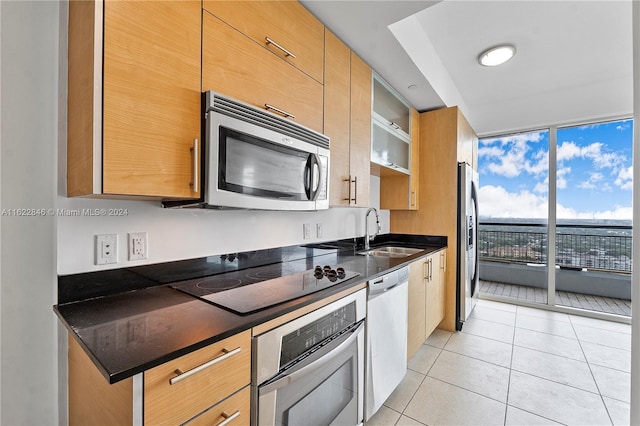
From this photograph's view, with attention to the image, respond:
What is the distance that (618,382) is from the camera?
211 cm

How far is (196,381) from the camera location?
30.9 inches

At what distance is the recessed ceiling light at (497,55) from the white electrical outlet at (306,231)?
7.17 feet

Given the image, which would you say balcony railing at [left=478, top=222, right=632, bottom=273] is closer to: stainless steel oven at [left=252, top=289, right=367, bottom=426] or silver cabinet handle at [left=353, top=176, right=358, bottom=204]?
silver cabinet handle at [left=353, top=176, right=358, bottom=204]

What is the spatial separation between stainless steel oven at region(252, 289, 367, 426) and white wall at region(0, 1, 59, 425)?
832mm

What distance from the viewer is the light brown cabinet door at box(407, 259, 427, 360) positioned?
212 centimetres

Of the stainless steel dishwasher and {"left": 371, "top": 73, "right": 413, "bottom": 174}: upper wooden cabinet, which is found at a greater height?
{"left": 371, "top": 73, "right": 413, "bottom": 174}: upper wooden cabinet

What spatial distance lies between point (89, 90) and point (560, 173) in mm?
4746

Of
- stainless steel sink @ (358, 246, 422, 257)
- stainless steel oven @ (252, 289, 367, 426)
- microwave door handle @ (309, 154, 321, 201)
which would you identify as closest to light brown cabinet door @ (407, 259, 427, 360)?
stainless steel sink @ (358, 246, 422, 257)

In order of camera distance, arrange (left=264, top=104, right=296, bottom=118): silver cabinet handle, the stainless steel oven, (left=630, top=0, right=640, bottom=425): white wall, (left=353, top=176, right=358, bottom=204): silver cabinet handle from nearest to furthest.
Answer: (left=630, top=0, right=640, bottom=425): white wall, the stainless steel oven, (left=264, top=104, right=296, bottom=118): silver cabinet handle, (left=353, top=176, right=358, bottom=204): silver cabinet handle

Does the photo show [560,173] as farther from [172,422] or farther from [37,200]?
[37,200]

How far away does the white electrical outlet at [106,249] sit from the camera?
3.63 ft

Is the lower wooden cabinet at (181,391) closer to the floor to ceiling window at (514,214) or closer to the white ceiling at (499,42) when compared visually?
the white ceiling at (499,42)

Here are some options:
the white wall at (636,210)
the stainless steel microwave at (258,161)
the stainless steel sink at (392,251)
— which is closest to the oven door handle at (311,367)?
the stainless steel microwave at (258,161)

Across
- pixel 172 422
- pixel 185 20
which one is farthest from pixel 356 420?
pixel 185 20
